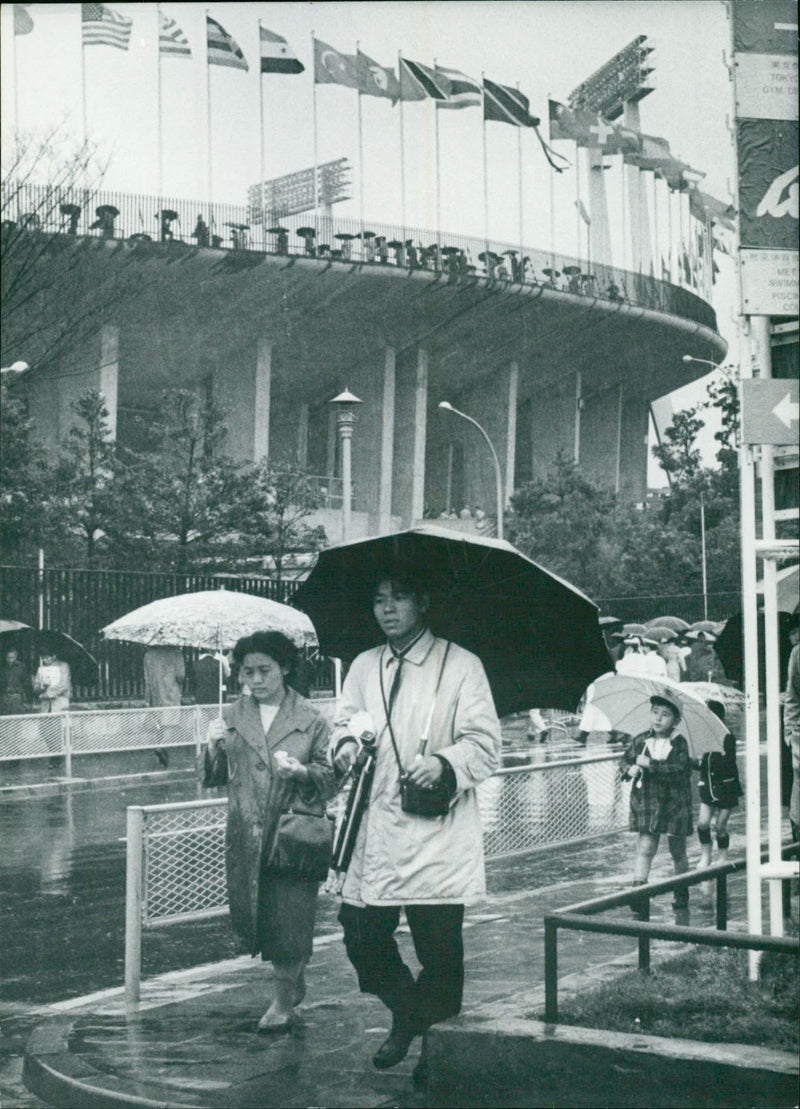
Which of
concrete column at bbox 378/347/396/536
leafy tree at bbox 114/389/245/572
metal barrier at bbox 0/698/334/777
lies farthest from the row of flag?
metal barrier at bbox 0/698/334/777

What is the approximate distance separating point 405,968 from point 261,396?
1591 inches

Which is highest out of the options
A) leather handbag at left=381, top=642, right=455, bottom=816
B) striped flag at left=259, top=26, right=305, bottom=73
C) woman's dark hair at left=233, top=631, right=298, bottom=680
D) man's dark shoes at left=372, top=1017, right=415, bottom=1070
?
striped flag at left=259, top=26, right=305, bottom=73

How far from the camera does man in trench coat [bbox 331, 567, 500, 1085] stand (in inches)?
203

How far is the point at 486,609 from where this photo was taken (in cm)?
589

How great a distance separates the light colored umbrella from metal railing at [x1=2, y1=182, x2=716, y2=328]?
24802mm

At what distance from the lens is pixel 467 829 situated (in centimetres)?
523

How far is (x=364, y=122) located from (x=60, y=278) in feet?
73.6

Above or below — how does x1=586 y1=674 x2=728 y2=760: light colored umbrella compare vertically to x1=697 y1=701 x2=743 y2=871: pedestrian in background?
above

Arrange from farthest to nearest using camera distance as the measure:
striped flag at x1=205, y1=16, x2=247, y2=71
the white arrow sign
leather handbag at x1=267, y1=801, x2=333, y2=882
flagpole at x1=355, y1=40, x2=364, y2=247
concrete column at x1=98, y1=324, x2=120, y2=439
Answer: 1. flagpole at x1=355, y1=40, x2=364, y2=247
2. concrete column at x1=98, y1=324, x2=120, y2=439
3. striped flag at x1=205, y1=16, x2=247, y2=71
4. leather handbag at x1=267, y1=801, x2=333, y2=882
5. the white arrow sign

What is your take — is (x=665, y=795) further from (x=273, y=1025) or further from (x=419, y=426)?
(x=419, y=426)

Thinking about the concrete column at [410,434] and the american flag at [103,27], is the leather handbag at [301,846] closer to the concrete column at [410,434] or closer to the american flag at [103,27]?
the american flag at [103,27]

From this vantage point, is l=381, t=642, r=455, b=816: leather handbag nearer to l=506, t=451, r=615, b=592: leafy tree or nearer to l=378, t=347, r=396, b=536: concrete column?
l=506, t=451, r=615, b=592: leafy tree

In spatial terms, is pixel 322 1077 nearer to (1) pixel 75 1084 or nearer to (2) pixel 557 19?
(1) pixel 75 1084

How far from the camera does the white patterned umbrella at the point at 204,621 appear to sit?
16.8 m
